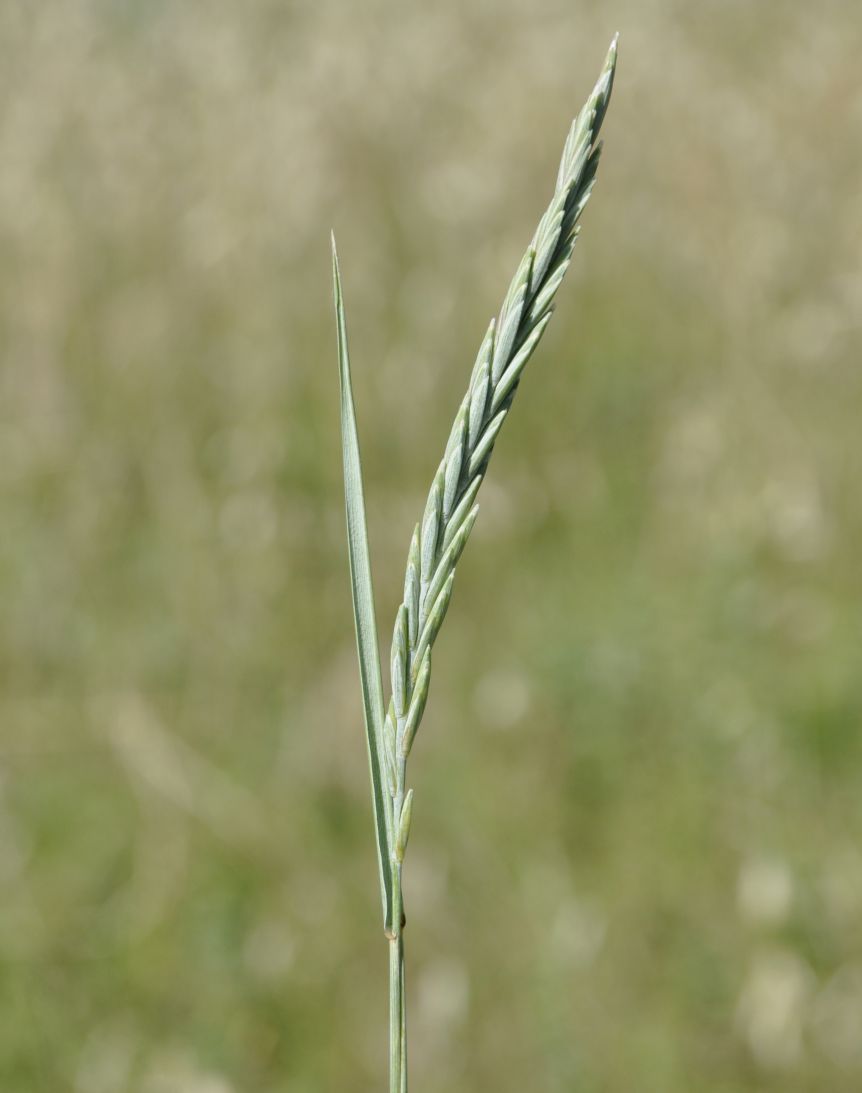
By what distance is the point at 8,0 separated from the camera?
3969mm

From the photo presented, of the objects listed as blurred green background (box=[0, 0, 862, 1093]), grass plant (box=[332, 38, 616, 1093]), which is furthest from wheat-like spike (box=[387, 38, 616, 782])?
blurred green background (box=[0, 0, 862, 1093])

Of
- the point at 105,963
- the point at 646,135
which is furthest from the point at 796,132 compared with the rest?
the point at 105,963

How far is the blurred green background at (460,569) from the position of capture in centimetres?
175

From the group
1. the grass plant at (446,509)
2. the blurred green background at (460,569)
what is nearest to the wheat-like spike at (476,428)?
the grass plant at (446,509)

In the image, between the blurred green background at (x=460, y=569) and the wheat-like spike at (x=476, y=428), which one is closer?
the wheat-like spike at (x=476, y=428)

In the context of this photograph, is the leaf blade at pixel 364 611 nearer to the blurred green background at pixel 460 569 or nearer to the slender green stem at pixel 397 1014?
the slender green stem at pixel 397 1014

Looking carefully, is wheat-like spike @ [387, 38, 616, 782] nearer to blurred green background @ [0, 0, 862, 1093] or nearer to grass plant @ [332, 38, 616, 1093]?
grass plant @ [332, 38, 616, 1093]

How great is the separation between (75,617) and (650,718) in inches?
46.0

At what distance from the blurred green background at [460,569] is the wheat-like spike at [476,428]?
0.91 m

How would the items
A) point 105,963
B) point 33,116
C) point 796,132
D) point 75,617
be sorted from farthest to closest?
1. point 33,116
2. point 796,132
3. point 75,617
4. point 105,963

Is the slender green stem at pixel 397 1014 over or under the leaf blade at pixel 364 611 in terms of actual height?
under

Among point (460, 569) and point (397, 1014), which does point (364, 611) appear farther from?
point (460, 569)

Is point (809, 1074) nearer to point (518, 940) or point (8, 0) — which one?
point (518, 940)

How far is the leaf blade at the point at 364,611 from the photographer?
38 centimetres
